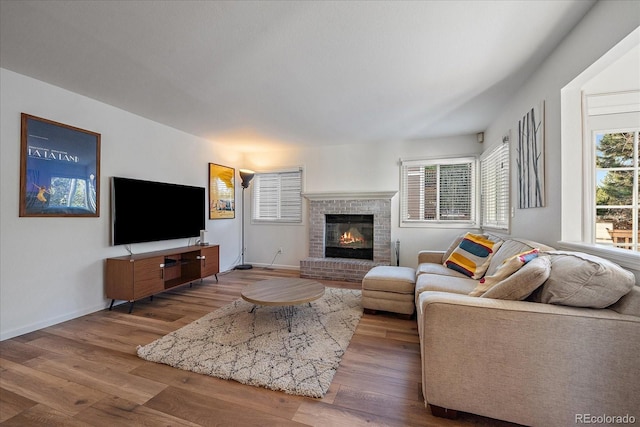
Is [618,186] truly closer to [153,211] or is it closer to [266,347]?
[266,347]

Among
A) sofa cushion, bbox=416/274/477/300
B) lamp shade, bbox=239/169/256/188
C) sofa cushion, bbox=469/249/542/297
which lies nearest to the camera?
sofa cushion, bbox=469/249/542/297

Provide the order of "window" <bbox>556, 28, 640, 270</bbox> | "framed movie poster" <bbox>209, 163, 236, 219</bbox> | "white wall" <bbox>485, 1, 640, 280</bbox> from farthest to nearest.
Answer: "framed movie poster" <bbox>209, 163, 236, 219</bbox>
"window" <bbox>556, 28, 640, 270</bbox>
"white wall" <bbox>485, 1, 640, 280</bbox>

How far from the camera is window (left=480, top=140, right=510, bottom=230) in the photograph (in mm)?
3240

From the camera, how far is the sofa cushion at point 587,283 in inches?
49.9

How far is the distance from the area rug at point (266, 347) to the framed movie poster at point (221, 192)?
2267mm

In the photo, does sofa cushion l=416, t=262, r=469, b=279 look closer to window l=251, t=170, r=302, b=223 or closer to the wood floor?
the wood floor

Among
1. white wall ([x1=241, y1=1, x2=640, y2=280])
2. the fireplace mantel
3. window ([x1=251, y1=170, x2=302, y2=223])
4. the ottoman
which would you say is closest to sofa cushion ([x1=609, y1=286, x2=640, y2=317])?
white wall ([x1=241, y1=1, x2=640, y2=280])

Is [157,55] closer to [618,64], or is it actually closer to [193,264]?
[193,264]

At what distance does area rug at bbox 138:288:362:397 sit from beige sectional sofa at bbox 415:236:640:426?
84 cm

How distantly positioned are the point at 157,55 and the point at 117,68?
54 cm

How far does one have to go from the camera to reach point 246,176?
16.6ft

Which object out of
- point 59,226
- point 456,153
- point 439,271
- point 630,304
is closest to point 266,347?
point 439,271

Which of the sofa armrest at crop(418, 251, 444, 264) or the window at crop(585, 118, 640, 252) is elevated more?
the window at crop(585, 118, 640, 252)

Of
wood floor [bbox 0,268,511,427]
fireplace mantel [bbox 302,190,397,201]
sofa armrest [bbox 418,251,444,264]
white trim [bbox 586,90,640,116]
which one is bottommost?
wood floor [bbox 0,268,511,427]
